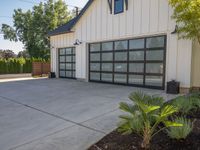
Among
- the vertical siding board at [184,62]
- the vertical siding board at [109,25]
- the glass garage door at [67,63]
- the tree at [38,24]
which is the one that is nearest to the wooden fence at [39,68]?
the glass garage door at [67,63]

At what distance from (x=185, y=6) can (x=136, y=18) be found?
3236mm

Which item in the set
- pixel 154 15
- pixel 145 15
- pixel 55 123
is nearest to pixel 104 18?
pixel 145 15

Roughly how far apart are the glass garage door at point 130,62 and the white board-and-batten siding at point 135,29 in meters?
0.34

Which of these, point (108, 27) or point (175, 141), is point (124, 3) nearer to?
point (108, 27)

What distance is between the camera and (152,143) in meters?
3.03

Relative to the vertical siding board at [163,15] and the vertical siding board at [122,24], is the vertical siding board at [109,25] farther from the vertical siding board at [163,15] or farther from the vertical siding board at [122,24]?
the vertical siding board at [163,15]

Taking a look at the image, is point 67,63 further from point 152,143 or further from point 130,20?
point 152,143

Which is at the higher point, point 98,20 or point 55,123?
point 98,20

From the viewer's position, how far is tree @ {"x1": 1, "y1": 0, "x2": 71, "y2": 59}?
2578 cm

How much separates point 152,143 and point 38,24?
1017 inches

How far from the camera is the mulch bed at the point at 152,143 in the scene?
291 centimetres

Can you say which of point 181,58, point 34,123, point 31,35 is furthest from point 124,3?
point 31,35

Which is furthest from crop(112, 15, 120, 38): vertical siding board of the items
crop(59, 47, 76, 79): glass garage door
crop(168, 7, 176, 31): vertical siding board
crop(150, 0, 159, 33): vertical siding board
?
crop(59, 47, 76, 79): glass garage door

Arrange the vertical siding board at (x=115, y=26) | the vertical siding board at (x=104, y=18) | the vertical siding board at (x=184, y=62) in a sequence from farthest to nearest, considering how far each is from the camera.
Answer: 1. the vertical siding board at (x=104, y=18)
2. the vertical siding board at (x=115, y=26)
3. the vertical siding board at (x=184, y=62)
